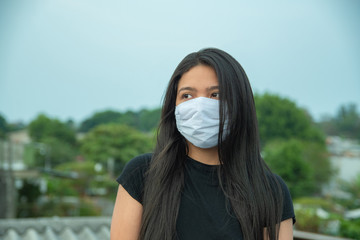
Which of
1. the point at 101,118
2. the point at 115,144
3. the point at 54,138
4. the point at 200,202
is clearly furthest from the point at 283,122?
the point at 200,202

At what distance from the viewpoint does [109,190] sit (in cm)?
2466

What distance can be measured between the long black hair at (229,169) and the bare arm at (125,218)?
0.02 metres

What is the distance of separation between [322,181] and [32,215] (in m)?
23.2

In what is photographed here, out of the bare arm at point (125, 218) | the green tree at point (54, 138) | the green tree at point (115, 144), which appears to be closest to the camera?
the bare arm at point (125, 218)

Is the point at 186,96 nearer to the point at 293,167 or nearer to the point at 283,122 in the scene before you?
the point at 293,167

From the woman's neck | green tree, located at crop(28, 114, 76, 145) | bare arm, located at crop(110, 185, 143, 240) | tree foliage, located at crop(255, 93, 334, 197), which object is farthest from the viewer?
green tree, located at crop(28, 114, 76, 145)

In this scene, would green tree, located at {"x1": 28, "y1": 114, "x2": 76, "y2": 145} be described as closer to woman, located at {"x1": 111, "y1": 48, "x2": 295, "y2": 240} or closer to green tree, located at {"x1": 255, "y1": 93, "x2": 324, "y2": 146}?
green tree, located at {"x1": 255, "y1": 93, "x2": 324, "y2": 146}

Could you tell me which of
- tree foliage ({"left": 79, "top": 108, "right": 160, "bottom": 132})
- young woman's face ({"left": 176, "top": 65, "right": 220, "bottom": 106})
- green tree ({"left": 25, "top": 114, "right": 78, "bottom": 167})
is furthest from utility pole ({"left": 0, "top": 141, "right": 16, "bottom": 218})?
tree foliage ({"left": 79, "top": 108, "right": 160, "bottom": 132})

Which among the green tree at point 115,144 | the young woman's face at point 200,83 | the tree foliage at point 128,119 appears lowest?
the green tree at point 115,144

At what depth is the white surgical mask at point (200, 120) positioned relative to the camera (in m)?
1.16

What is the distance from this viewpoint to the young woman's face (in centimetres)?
116

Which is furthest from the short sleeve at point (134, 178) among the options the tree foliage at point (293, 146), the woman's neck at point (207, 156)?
the tree foliage at point (293, 146)

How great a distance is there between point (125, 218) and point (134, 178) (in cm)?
12

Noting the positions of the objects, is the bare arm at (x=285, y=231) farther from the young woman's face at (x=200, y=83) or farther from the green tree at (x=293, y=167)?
the green tree at (x=293, y=167)
